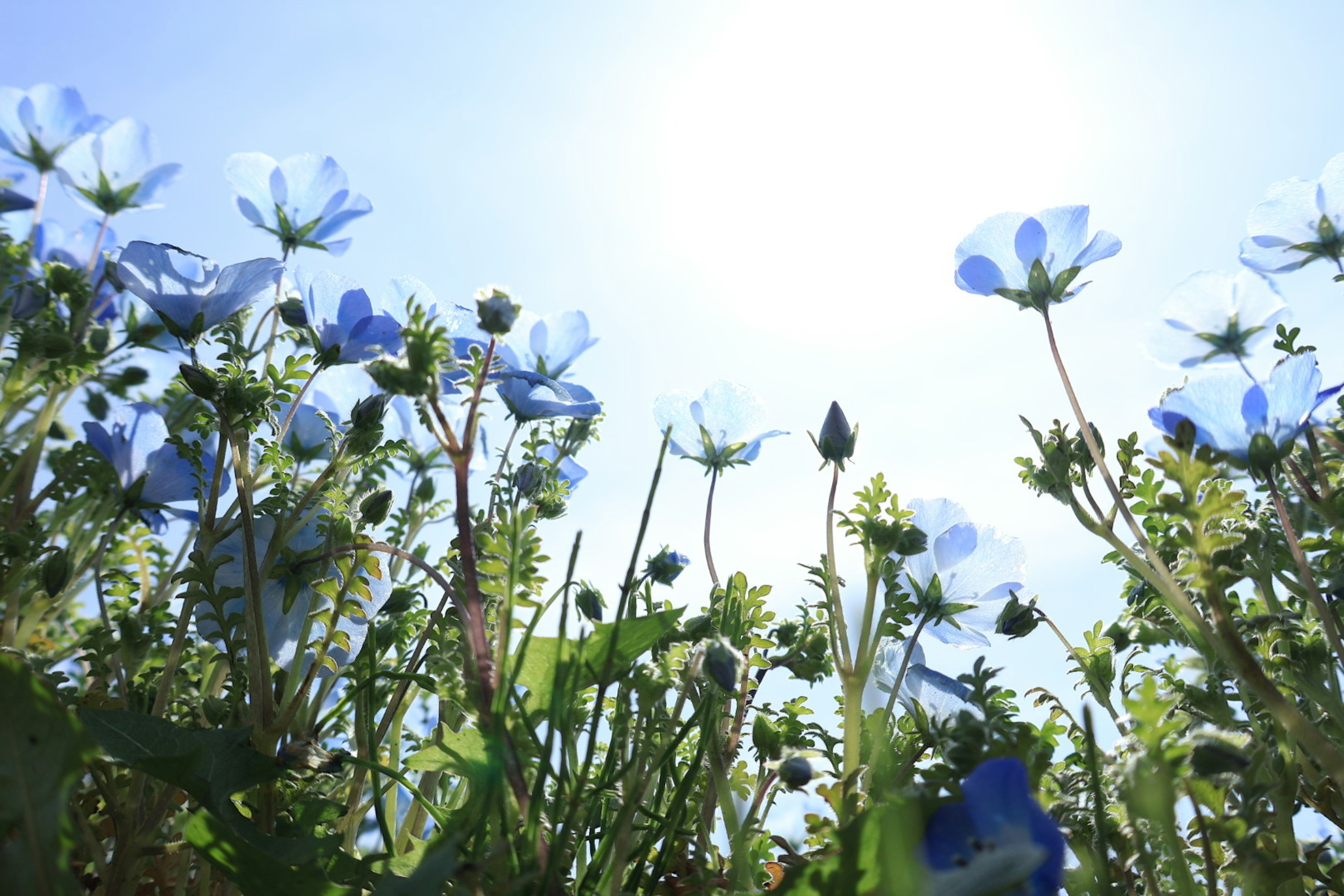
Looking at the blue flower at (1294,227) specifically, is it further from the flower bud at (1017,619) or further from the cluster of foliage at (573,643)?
the flower bud at (1017,619)

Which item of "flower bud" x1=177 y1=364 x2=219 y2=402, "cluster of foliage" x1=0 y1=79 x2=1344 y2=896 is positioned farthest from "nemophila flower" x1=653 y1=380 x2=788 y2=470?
"flower bud" x1=177 y1=364 x2=219 y2=402

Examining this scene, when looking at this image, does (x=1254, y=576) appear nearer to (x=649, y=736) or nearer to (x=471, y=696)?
(x=649, y=736)

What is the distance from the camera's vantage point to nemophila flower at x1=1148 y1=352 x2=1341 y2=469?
2.64ft

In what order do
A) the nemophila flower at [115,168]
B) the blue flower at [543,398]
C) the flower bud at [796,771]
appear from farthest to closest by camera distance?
the nemophila flower at [115,168] → the blue flower at [543,398] → the flower bud at [796,771]

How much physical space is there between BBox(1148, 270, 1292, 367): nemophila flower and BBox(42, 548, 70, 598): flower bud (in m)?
1.51

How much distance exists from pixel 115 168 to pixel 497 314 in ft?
4.76

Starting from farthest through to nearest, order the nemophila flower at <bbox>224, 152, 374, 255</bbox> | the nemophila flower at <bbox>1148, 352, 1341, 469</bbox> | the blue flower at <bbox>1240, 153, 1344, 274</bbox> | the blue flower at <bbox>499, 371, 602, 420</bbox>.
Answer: the nemophila flower at <bbox>224, 152, 374, 255</bbox> < the blue flower at <bbox>1240, 153, 1344, 274</bbox> < the blue flower at <bbox>499, 371, 602, 420</bbox> < the nemophila flower at <bbox>1148, 352, 1341, 469</bbox>

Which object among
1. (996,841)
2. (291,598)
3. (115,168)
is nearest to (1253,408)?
(996,841)

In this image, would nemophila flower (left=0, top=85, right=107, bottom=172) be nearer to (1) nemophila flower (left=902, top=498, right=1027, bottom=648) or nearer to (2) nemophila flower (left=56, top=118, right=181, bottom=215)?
(2) nemophila flower (left=56, top=118, right=181, bottom=215)

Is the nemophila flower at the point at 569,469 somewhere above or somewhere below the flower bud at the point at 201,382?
above

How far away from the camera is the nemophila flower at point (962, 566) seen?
3.25 ft

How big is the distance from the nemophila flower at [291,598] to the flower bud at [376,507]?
52mm

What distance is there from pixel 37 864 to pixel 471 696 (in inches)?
9.9

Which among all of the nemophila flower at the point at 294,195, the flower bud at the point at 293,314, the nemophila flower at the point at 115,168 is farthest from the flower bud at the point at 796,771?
the nemophila flower at the point at 115,168
